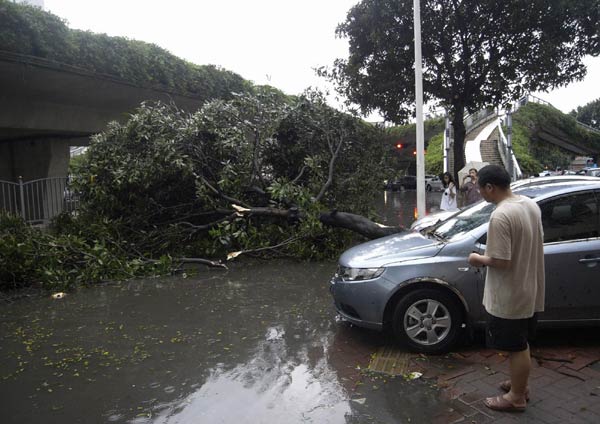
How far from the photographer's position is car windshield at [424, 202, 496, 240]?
4.73 m

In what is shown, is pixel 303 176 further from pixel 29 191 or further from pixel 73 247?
pixel 29 191

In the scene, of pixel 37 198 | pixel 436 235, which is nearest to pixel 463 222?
pixel 436 235

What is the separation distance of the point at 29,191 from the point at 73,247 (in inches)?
205

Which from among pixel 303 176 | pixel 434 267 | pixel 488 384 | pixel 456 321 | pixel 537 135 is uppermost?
pixel 537 135

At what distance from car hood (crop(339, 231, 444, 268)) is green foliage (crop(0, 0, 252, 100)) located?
9.29 meters

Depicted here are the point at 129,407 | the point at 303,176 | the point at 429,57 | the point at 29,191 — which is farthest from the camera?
the point at 429,57

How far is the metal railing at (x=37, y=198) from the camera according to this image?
11.5 meters

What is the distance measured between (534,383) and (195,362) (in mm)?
2883

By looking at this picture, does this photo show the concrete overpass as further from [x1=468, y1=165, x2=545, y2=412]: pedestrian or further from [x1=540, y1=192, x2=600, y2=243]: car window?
[x1=468, y1=165, x2=545, y2=412]: pedestrian

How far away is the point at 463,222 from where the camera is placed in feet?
16.4

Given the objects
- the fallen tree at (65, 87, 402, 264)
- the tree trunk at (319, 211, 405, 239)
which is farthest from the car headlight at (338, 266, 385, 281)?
the tree trunk at (319, 211, 405, 239)

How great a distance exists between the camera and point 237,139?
31.2 ft

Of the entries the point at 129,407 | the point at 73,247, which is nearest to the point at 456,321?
the point at 129,407

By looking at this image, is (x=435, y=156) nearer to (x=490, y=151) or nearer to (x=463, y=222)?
(x=490, y=151)
